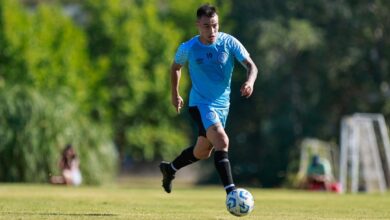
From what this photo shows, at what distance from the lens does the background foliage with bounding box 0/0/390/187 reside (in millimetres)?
57688

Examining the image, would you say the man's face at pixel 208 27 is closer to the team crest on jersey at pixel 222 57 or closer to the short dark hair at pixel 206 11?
the short dark hair at pixel 206 11

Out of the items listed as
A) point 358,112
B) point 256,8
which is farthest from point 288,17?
point 358,112

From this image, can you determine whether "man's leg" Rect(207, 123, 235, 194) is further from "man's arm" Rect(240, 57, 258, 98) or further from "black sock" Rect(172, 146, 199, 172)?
"black sock" Rect(172, 146, 199, 172)

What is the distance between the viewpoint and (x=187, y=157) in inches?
566

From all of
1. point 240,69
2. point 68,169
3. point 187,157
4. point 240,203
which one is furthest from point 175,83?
point 240,69

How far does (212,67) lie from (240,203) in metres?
2.09

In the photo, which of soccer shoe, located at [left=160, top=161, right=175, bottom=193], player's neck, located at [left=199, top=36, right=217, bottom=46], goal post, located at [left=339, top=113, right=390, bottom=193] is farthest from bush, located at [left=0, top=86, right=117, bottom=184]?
player's neck, located at [left=199, top=36, right=217, bottom=46]

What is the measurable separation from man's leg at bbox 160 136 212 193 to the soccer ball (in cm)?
161

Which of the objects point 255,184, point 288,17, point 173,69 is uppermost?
point 288,17

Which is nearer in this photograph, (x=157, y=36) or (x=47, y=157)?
(x=47, y=157)

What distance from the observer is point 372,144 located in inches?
1372

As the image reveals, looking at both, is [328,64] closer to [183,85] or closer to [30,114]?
[183,85]

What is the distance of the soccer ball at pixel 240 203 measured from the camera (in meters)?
12.2

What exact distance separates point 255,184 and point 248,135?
6023 mm
